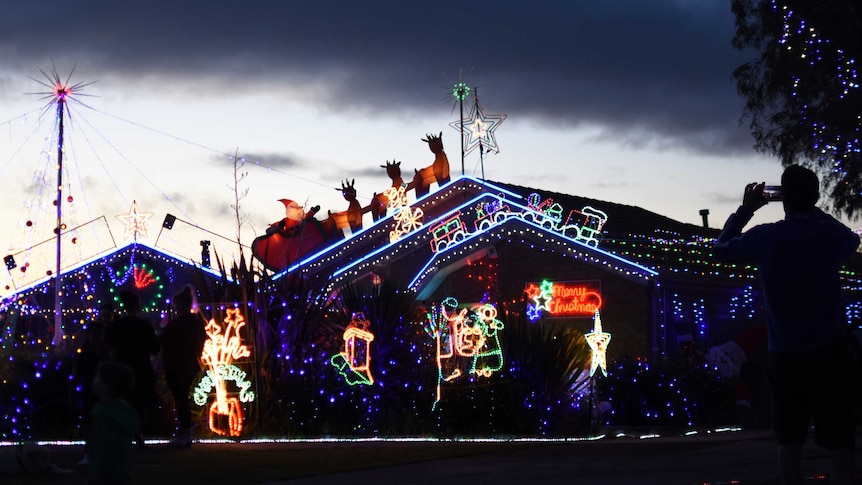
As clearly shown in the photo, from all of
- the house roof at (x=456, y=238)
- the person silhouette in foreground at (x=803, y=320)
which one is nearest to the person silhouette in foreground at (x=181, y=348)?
the person silhouette in foreground at (x=803, y=320)

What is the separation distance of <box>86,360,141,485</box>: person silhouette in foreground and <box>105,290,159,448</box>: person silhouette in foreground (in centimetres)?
453

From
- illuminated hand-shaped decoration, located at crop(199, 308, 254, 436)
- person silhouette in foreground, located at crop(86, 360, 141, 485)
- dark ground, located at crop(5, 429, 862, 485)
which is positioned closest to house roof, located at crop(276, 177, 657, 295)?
illuminated hand-shaped decoration, located at crop(199, 308, 254, 436)

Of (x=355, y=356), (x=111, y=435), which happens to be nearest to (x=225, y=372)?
(x=355, y=356)

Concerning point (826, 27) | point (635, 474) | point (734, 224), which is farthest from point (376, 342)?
point (826, 27)

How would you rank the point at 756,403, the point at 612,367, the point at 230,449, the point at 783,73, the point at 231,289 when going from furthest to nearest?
the point at 783,73, the point at 756,403, the point at 612,367, the point at 231,289, the point at 230,449

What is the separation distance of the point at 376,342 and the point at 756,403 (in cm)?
655

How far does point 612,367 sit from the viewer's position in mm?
15414

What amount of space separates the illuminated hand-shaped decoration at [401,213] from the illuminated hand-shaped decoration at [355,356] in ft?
32.2

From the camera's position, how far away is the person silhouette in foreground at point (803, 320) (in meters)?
5.45

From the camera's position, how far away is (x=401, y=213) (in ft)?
80.9

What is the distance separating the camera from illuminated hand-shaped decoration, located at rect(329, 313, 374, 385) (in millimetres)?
13953

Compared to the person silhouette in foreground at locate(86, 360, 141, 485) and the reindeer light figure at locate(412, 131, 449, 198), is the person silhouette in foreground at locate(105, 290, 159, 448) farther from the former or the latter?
the reindeer light figure at locate(412, 131, 449, 198)

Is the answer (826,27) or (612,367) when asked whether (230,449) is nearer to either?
(612,367)

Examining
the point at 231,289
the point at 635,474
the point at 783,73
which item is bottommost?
the point at 635,474
